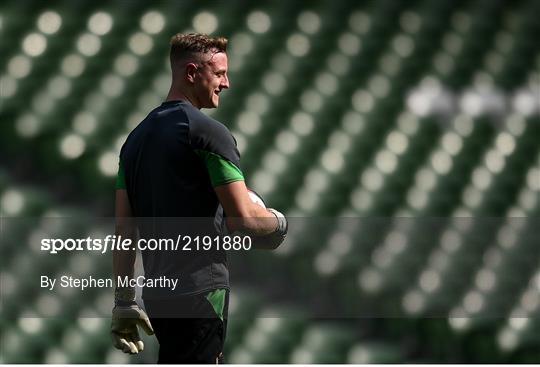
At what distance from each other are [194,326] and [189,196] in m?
0.19

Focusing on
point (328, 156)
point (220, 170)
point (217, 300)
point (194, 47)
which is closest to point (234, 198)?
point (220, 170)

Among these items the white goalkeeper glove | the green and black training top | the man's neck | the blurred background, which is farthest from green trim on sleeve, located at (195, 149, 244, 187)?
the blurred background

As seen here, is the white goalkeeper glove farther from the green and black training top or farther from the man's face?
the man's face

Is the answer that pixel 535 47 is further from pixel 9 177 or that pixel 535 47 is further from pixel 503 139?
pixel 9 177

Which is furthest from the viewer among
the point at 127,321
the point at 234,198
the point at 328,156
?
the point at 328,156

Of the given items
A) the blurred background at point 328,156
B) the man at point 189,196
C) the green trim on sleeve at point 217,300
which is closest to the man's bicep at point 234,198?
the man at point 189,196

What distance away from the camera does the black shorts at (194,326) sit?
1.76 meters

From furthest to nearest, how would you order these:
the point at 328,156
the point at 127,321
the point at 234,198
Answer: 1. the point at 328,156
2. the point at 127,321
3. the point at 234,198

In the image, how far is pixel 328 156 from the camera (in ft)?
7.52

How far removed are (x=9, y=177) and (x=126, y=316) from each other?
1.45 feet

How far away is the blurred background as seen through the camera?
2199 millimetres

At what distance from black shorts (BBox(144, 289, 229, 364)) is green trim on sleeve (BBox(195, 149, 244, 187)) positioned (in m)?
0.16

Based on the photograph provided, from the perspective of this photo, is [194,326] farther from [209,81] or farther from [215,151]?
[209,81]

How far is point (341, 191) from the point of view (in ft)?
7.46
